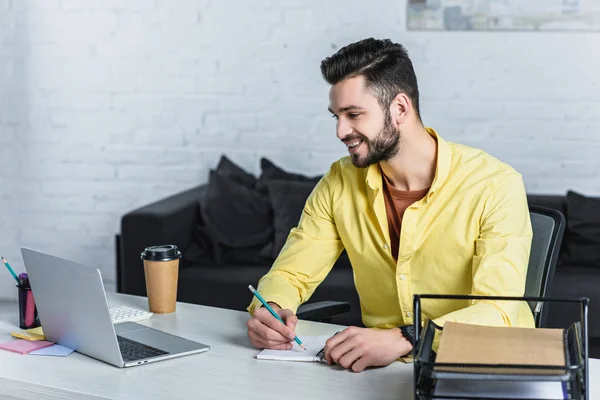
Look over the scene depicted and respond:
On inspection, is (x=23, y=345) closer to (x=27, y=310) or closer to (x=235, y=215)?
(x=27, y=310)

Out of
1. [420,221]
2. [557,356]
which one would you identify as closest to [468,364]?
[557,356]

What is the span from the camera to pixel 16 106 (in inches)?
171

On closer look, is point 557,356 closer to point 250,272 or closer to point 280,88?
point 250,272

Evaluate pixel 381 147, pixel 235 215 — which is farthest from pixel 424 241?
pixel 235 215

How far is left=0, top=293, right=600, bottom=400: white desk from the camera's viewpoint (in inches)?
59.6

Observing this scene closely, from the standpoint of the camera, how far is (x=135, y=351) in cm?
173

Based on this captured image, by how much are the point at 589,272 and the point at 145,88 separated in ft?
6.95

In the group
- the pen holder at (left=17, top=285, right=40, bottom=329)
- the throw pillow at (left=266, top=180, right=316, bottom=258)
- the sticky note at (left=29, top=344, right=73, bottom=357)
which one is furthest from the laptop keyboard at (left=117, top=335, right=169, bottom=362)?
the throw pillow at (left=266, top=180, right=316, bottom=258)

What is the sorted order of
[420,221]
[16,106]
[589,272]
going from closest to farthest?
[420,221] → [589,272] → [16,106]

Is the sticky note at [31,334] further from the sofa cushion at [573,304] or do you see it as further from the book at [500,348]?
the sofa cushion at [573,304]

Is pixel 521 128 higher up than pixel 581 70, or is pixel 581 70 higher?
pixel 581 70

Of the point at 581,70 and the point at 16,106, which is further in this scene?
A: the point at 16,106

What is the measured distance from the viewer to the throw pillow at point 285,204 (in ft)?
12.1

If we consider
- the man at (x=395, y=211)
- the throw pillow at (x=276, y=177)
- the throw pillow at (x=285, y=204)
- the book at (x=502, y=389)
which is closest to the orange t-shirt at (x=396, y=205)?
the man at (x=395, y=211)
